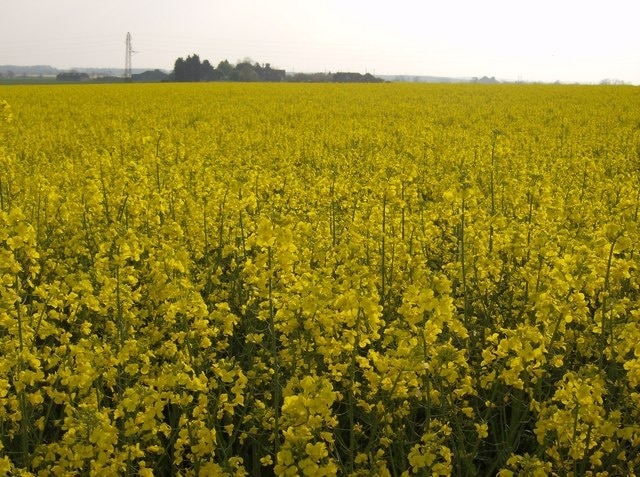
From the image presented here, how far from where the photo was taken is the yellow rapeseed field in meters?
2.75

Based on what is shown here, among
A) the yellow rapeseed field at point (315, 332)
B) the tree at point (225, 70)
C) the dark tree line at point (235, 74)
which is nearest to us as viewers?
the yellow rapeseed field at point (315, 332)

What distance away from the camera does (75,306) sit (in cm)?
341

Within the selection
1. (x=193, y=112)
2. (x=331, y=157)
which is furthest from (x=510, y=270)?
(x=193, y=112)

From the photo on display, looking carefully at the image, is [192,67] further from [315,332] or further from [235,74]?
[315,332]

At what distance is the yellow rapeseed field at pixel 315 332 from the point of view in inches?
108

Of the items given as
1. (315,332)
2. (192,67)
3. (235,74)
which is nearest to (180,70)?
(192,67)

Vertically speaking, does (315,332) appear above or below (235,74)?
below

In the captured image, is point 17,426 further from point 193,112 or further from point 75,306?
point 193,112

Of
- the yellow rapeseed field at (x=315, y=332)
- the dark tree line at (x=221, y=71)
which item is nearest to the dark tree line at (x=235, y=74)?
the dark tree line at (x=221, y=71)

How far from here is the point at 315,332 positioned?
10.4 feet

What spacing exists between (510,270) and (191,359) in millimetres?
2629

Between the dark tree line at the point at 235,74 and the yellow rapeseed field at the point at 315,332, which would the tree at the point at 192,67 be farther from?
the yellow rapeseed field at the point at 315,332

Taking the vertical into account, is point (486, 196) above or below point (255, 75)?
below

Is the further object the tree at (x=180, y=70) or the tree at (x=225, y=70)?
the tree at (x=225, y=70)
